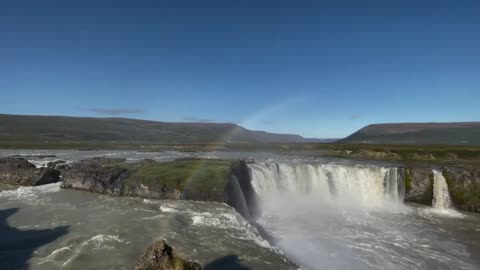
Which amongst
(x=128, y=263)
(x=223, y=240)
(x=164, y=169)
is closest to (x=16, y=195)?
(x=164, y=169)

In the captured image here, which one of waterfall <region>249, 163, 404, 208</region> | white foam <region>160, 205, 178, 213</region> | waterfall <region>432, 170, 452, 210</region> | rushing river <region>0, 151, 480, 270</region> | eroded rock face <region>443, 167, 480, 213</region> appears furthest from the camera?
waterfall <region>249, 163, 404, 208</region>

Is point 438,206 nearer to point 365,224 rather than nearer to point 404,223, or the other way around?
point 404,223

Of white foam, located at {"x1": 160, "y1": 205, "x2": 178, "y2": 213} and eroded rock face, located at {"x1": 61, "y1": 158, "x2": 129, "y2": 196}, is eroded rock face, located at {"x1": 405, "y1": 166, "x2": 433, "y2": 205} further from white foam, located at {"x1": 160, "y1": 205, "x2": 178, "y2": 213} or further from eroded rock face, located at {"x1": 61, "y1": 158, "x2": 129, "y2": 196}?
eroded rock face, located at {"x1": 61, "y1": 158, "x2": 129, "y2": 196}

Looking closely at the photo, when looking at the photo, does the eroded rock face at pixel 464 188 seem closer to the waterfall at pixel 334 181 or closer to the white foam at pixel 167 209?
the waterfall at pixel 334 181

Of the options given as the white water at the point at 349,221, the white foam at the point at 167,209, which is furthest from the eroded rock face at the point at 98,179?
the white water at the point at 349,221

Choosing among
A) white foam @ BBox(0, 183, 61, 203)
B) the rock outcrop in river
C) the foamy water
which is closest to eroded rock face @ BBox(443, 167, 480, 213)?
the rock outcrop in river

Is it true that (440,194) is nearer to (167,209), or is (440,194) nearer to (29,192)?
(167,209)
